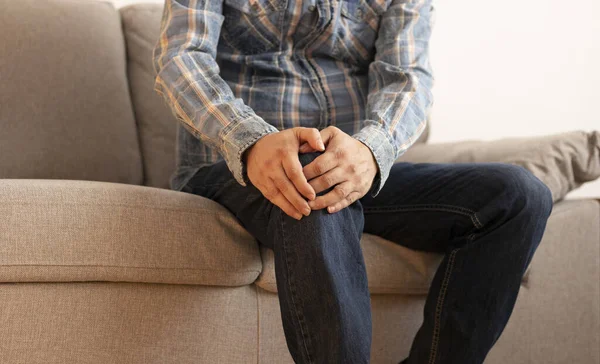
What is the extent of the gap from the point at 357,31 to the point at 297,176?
54cm

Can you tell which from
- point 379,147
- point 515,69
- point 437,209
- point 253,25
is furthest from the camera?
point 515,69

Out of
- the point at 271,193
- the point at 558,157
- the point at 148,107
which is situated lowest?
the point at 148,107

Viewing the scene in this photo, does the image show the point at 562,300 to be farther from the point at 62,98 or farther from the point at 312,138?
the point at 62,98

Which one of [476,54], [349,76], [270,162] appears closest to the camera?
[270,162]

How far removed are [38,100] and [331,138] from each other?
32.9 inches

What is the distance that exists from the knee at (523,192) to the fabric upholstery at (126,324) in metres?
0.46

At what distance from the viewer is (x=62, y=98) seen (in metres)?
1.48

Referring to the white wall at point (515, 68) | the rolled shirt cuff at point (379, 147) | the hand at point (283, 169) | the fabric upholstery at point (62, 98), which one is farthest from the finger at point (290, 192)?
the white wall at point (515, 68)

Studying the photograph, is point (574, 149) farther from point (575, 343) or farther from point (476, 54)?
point (476, 54)

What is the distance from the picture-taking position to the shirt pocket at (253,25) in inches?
47.5

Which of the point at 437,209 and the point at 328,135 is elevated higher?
the point at 328,135

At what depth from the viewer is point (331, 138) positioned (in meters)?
0.93

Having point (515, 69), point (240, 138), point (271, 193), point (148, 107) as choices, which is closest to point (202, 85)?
point (240, 138)

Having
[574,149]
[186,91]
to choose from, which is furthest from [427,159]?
[186,91]
